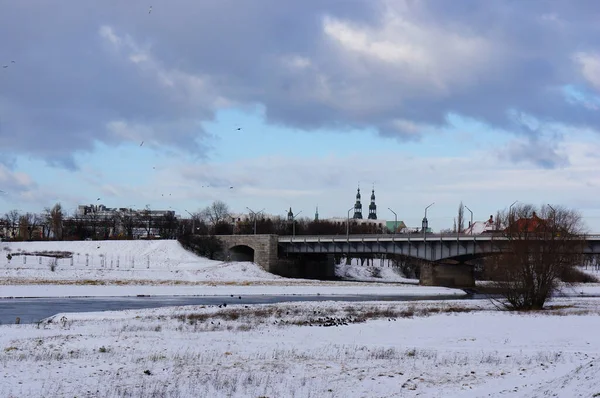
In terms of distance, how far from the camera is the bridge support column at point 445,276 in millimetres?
108875

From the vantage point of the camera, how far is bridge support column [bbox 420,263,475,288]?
109 meters

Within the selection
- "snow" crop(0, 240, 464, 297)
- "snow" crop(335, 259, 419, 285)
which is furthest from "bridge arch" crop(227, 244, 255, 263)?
"snow" crop(335, 259, 419, 285)

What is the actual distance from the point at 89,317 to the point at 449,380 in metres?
25.6

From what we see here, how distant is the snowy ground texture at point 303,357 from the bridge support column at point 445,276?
7295 centimetres

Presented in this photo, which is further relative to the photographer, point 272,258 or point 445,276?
point 272,258

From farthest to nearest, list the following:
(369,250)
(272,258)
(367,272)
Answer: (367,272) → (272,258) → (369,250)

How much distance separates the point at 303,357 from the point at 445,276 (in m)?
89.8

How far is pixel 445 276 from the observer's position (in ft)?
358

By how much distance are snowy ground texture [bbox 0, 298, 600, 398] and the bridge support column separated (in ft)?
239

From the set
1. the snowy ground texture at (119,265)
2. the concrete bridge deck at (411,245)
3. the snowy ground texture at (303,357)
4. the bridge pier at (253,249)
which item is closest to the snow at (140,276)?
the snowy ground texture at (119,265)

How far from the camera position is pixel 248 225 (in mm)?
191875

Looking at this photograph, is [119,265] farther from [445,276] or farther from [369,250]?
[445,276]

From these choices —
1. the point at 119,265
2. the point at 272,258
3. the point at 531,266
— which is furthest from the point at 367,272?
the point at 531,266

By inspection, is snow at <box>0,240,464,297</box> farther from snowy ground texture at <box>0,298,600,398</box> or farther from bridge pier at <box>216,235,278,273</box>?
snowy ground texture at <box>0,298,600,398</box>
